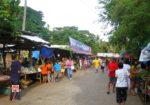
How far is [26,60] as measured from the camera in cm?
2847

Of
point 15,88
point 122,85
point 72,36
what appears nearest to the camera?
point 122,85

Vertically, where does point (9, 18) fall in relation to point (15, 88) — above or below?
above

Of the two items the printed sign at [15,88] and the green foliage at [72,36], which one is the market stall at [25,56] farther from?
the green foliage at [72,36]

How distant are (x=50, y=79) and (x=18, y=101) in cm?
1191

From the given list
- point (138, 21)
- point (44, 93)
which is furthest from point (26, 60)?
point (138, 21)

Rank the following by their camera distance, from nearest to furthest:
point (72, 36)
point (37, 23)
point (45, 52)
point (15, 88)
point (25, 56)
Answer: point (15, 88)
point (25, 56)
point (45, 52)
point (37, 23)
point (72, 36)

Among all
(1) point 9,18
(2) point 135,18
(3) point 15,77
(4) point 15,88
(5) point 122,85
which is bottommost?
(4) point 15,88

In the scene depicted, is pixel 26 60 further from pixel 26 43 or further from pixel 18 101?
pixel 18 101

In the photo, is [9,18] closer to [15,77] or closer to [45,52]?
[15,77]

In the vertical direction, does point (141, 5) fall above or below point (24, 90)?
above

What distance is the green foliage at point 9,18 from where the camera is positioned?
17261 millimetres

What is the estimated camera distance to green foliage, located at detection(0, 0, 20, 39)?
56.6 ft

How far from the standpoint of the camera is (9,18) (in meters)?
18.2

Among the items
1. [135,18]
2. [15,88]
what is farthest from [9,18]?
[135,18]
